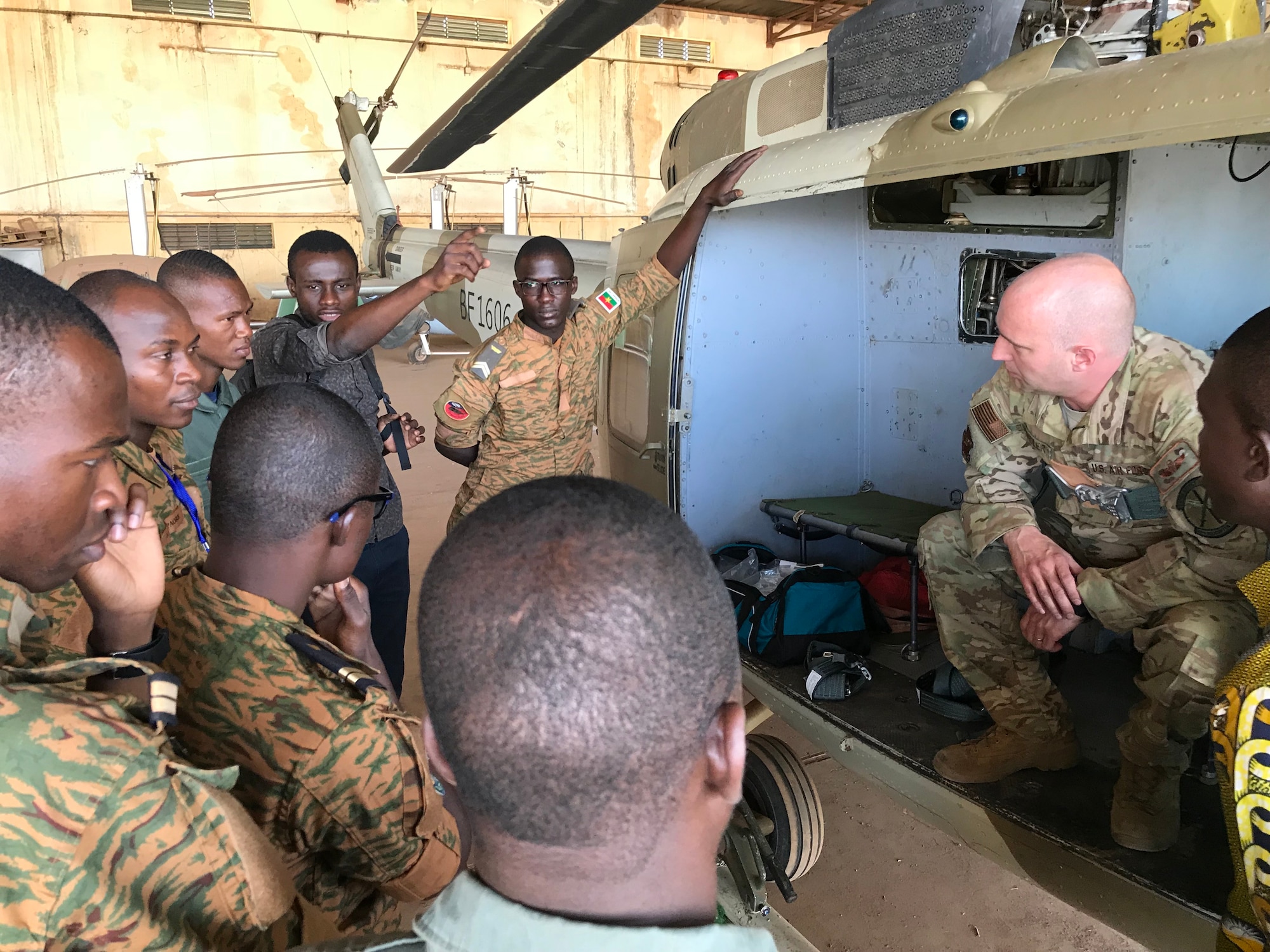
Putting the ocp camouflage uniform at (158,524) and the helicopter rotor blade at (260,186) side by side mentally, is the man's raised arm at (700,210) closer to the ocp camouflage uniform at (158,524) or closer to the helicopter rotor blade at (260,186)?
the ocp camouflage uniform at (158,524)

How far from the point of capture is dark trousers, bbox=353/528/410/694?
9.04 feet

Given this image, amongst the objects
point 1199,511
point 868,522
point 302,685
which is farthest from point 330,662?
point 868,522

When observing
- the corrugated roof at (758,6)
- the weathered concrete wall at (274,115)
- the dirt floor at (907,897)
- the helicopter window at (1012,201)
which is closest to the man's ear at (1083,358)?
the helicopter window at (1012,201)

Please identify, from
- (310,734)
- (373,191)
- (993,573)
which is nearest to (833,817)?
(993,573)

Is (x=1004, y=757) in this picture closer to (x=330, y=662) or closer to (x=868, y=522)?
(x=868, y=522)

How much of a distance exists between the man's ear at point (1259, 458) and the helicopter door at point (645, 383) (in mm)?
1841

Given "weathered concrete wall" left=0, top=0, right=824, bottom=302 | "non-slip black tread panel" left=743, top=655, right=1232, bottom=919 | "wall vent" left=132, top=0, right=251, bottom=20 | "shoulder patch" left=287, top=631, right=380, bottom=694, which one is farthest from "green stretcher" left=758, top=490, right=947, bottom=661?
"wall vent" left=132, top=0, right=251, bottom=20

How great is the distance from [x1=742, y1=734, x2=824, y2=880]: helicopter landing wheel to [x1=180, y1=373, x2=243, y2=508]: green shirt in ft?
5.73

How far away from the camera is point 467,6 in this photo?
15766mm

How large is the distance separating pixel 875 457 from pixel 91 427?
10.1ft

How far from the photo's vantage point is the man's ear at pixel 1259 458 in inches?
53.8

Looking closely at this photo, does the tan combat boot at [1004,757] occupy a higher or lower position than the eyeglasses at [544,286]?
lower

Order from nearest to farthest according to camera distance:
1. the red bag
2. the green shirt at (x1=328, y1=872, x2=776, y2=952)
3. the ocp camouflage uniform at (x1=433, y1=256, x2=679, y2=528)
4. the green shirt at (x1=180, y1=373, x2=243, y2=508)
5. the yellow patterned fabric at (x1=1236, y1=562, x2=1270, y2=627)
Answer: the green shirt at (x1=328, y1=872, x2=776, y2=952)
the yellow patterned fabric at (x1=1236, y1=562, x2=1270, y2=627)
the green shirt at (x1=180, y1=373, x2=243, y2=508)
the red bag
the ocp camouflage uniform at (x1=433, y1=256, x2=679, y2=528)

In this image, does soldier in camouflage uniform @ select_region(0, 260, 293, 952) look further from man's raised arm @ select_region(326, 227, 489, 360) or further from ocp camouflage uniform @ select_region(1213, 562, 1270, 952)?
man's raised arm @ select_region(326, 227, 489, 360)
